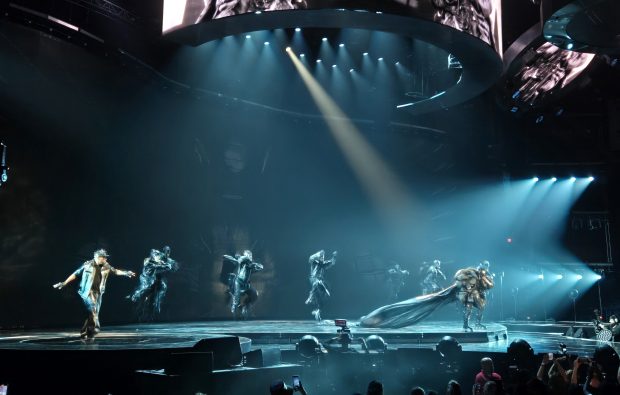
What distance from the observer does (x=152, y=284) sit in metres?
16.8

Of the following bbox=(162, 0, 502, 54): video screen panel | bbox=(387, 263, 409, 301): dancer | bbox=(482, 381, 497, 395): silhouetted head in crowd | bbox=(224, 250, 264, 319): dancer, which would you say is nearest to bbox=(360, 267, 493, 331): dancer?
bbox=(224, 250, 264, 319): dancer

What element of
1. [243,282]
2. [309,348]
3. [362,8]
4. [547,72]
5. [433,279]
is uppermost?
[547,72]

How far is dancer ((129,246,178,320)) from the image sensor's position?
16625mm

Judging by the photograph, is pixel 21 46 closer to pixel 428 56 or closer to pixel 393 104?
pixel 428 56

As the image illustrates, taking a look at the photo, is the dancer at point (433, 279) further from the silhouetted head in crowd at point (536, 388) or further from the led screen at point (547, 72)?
the silhouetted head in crowd at point (536, 388)

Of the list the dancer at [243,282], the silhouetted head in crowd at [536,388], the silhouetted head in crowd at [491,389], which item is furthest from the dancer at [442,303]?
the silhouetted head in crowd at [536,388]

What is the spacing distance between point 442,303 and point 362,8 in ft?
23.9

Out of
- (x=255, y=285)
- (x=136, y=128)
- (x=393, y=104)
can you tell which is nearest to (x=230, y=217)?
(x=255, y=285)

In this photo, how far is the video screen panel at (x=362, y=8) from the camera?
1227 cm

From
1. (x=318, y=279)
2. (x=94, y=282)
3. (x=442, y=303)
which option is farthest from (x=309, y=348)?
(x=318, y=279)

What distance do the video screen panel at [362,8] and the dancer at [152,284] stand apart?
21.8 ft

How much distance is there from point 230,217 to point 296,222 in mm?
3048

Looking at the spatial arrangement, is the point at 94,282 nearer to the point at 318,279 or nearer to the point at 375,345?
the point at 375,345

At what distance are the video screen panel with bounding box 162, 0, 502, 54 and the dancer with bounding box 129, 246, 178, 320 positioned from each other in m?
6.65
